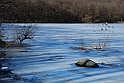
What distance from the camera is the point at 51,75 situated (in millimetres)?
6840

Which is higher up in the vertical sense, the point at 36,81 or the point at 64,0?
the point at 64,0

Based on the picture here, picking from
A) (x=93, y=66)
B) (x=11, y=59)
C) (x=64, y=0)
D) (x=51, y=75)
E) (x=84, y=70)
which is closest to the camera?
(x=51, y=75)

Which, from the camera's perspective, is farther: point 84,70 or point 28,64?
point 28,64

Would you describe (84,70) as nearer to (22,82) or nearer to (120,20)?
(22,82)

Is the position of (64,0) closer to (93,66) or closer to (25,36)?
(25,36)

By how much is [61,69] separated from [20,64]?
1473 millimetres

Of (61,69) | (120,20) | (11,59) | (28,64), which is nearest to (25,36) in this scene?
(11,59)

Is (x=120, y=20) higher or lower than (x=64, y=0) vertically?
lower

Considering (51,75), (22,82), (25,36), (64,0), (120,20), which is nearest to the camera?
(22,82)

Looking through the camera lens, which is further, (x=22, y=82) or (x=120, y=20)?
(x=120, y=20)

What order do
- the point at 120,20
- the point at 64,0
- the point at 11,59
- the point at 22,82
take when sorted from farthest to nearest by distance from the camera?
the point at 64,0 < the point at 120,20 < the point at 11,59 < the point at 22,82

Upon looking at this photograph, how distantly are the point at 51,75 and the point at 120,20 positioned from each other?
44458 mm

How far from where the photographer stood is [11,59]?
9.25 meters

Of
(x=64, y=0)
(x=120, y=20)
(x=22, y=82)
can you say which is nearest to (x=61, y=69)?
(x=22, y=82)
